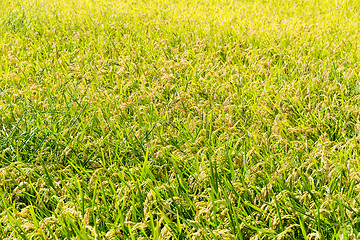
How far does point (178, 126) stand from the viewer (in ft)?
9.75

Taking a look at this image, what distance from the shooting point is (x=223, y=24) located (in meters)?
5.69

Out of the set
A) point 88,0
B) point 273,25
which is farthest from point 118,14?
point 273,25

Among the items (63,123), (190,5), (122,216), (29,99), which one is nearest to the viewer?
(122,216)

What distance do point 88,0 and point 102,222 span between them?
6403mm

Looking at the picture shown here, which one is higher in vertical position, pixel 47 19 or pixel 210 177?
pixel 47 19

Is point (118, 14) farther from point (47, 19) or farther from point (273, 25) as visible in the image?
point (273, 25)

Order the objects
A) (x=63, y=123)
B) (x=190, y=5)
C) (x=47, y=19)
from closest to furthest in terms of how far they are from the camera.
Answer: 1. (x=63, y=123)
2. (x=47, y=19)
3. (x=190, y=5)

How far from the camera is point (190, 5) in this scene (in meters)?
7.33

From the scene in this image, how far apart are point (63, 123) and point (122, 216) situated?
1.38m

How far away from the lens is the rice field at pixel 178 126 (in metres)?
2.02

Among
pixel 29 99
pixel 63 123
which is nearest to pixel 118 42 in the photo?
pixel 29 99

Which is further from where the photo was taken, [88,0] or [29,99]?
[88,0]

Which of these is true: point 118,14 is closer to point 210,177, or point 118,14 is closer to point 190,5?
point 190,5

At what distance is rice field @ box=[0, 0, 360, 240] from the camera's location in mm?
2018
